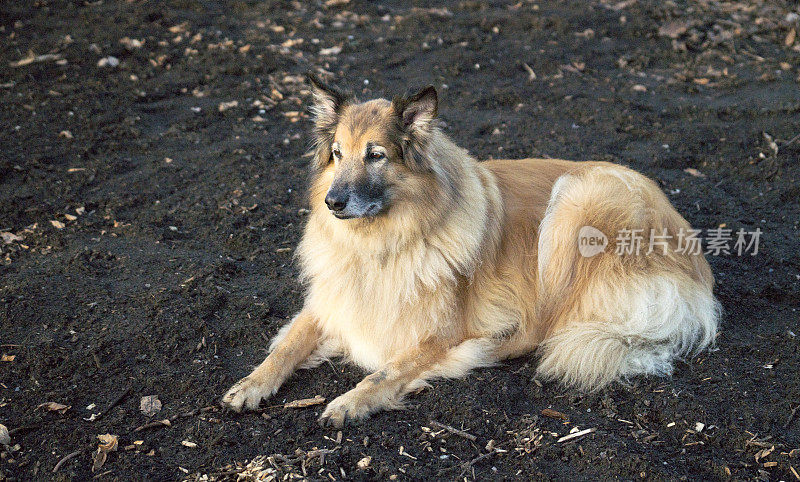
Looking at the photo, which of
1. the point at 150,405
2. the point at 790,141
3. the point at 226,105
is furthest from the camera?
the point at 226,105

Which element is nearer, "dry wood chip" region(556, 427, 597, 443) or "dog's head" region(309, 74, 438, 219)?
"dry wood chip" region(556, 427, 597, 443)

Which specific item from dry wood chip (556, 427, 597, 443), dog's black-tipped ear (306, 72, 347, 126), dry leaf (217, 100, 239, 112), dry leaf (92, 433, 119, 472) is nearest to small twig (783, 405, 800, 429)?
dry wood chip (556, 427, 597, 443)

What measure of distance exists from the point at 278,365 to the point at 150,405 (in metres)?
0.74

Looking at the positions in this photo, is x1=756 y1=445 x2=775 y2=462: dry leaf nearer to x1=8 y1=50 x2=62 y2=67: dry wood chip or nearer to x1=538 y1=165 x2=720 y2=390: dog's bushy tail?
x1=538 y1=165 x2=720 y2=390: dog's bushy tail

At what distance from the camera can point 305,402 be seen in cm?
393

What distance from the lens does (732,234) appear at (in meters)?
5.66

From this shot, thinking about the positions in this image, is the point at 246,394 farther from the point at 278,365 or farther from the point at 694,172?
the point at 694,172

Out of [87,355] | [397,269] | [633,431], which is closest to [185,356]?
[87,355]

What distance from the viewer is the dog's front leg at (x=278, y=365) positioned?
386cm

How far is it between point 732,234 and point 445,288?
9.54ft

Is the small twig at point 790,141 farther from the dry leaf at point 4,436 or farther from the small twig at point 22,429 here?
the dry leaf at point 4,436

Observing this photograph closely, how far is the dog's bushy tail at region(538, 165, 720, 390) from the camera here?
4.22 metres

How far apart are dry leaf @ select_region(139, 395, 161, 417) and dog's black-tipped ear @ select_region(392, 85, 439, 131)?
82.2 inches

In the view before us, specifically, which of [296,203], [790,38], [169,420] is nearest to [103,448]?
[169,420]
